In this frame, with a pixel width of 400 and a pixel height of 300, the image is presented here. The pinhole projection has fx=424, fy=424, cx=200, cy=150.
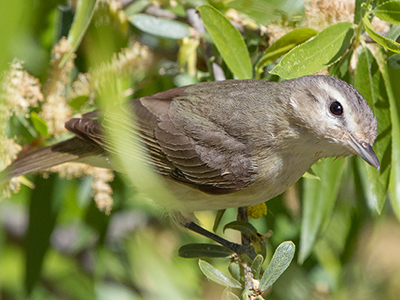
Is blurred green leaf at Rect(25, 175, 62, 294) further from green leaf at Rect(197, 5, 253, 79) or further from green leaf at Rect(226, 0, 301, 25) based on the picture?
green leaf at Rect(226, 0, 301, 25)

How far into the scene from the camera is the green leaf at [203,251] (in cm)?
222

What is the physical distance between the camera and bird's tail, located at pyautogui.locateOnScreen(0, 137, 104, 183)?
2.66m

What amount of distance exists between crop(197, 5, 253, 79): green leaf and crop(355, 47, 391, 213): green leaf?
640mm

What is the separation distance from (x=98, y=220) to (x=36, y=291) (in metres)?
0.72

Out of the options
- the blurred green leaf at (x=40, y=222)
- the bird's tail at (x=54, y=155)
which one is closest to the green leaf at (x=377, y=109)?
the bird's tail at (x=54, y=155)

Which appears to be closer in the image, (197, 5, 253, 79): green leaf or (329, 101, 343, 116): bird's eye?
(329, 101, 343, 116): bird's eye

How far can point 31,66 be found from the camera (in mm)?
2605

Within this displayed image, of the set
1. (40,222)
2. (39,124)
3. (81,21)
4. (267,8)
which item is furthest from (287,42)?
(40,222)

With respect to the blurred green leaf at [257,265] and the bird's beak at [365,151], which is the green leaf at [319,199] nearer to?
the bird's beak at [365,151]

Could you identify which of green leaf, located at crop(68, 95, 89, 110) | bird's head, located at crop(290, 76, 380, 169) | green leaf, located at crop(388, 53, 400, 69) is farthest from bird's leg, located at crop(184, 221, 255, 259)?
green leaf, located at crop(388, 53, 400, 69)

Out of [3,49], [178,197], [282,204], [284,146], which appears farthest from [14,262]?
[3,49]

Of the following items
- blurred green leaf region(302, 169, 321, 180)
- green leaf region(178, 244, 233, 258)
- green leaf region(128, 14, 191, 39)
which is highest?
green leaf region(128, 14, 191, 39)

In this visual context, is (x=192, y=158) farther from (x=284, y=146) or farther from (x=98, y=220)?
(x=98, y=220)

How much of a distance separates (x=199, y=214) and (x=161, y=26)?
58.4 inches
